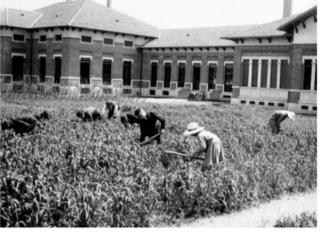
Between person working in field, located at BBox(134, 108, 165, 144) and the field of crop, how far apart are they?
0.25m

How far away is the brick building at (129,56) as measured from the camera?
28.3 metres

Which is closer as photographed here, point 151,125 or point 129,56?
point 151,125

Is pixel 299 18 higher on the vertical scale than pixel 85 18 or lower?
lower

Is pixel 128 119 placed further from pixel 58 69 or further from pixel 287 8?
pixel 287 8

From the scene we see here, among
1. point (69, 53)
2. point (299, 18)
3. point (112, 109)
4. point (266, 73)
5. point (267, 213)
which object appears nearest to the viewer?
point (267, 213)

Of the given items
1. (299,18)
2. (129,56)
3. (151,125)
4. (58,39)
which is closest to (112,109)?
(151,125)

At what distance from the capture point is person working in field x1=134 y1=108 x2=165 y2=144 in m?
10.9

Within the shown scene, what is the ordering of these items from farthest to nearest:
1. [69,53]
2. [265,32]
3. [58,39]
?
[58,39]
[69,53]
[265,32]

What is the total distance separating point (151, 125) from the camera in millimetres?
10977

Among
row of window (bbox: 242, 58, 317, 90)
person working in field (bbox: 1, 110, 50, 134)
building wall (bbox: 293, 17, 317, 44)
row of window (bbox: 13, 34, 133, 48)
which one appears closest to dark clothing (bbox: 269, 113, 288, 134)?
person working in field (bbox: 1, 110, 50, 134)

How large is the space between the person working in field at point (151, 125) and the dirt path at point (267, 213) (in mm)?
3230

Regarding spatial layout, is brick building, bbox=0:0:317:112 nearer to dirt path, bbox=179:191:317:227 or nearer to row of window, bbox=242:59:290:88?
row of window, bbox=242:59:290:88

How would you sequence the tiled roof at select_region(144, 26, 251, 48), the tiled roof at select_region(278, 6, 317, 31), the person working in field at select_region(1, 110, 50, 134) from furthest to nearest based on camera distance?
the tiled roof at select_region(144, 26, 251, 48)
the tiled roof at select_region(278, 6, 317, 31)
the person working in field at select_region(1, 110, 50, 134)

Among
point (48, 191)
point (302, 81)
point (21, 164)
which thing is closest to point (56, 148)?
point (21, 164)
